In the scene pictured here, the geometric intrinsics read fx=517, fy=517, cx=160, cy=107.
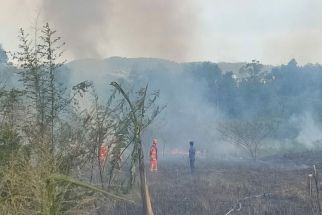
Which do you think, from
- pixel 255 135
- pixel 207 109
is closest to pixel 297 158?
pixel 255 135

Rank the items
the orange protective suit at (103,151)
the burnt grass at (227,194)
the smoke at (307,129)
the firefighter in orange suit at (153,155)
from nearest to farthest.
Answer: the orange protective suit at (103,151)
the burnt grass at (227,194)
the firefighter in orange suit at (153,155)
the smoke at (307,129)

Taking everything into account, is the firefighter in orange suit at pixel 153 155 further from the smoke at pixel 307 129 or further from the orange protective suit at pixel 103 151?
the smoke at pixel 307 129

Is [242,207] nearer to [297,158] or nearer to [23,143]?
[23,143]

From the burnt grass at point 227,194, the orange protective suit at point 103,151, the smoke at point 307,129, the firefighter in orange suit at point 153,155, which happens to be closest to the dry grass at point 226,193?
the burnt grass at point 227,194

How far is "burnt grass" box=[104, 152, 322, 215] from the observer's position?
15.0 metres

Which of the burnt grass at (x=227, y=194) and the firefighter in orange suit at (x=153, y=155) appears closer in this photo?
the burnt grass at (x=227, y=194)

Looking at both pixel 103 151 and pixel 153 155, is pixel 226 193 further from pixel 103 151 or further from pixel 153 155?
pixel 153 155

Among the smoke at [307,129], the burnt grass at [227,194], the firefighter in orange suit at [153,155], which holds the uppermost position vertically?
the smoke at [307,129]

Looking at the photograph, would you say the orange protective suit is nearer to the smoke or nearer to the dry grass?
the dry grass

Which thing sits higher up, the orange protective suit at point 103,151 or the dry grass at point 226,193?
the orange protective suit at point 103,151

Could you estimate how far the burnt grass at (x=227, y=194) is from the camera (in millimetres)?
15047

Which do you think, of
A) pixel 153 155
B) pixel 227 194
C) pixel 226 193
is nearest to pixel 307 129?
pixel 153 155

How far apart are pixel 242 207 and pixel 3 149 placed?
30.8ft

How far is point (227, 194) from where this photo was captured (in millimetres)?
17734
